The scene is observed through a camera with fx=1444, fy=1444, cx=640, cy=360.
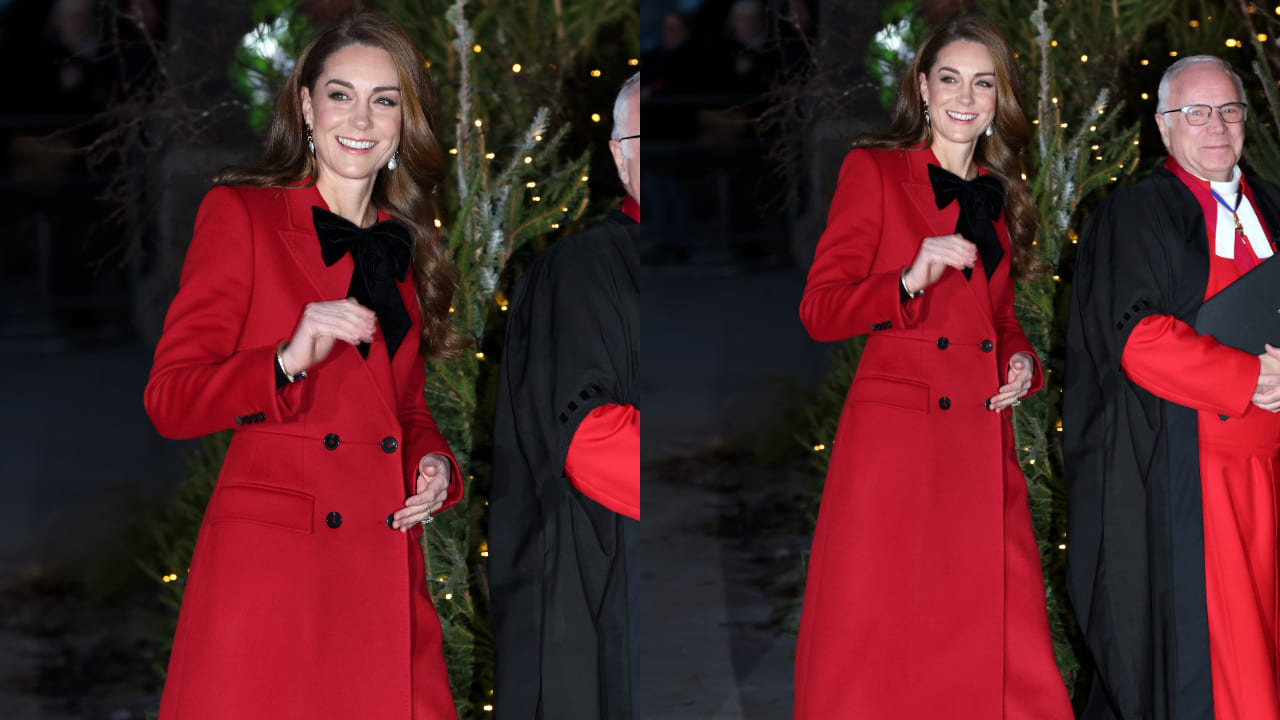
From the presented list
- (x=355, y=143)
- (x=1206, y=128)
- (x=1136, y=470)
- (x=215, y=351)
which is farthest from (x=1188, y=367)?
(x=215, y=351)

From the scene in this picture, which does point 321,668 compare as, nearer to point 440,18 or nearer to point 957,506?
point 957,506

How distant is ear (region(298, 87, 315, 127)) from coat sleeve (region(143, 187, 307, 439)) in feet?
0.83

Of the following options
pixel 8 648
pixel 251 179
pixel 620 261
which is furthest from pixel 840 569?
pixel 8 648

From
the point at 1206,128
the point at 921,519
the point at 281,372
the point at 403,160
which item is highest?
the point at 1206,128

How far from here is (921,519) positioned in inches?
134

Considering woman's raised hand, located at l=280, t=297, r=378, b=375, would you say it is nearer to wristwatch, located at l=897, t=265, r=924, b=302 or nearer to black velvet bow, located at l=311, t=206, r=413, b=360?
black velvet bow, located at l=311, t=206, r=413, b=360

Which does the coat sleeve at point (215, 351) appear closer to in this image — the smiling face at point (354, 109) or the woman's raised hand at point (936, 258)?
the smiling face at point (354, 109)

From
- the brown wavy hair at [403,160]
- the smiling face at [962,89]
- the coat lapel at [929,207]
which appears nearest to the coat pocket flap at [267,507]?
the brown wavy hair at [403,160]

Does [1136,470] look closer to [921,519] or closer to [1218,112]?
[921,519]

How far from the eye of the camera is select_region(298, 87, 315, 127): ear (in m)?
2.95

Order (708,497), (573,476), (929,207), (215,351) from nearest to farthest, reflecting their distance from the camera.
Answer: (215,351) < (573,476) < (929,207) < (708,497)

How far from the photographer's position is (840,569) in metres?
3.43

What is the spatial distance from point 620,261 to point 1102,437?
1464 millimetres

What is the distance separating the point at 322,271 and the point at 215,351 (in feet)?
0.90
